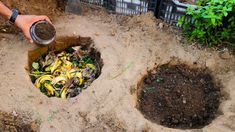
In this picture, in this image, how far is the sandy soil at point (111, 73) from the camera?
351 cm

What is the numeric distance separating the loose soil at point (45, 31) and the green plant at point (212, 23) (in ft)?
4.50

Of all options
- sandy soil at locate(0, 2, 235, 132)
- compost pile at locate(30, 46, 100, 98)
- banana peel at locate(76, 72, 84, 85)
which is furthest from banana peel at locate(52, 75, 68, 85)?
sandy soil at locate(0, 2, 235, 132)

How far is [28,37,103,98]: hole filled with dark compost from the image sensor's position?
3893 millimetres

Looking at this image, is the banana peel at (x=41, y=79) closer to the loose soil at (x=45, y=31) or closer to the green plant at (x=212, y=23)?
the loose soil at (x=45, y=31)

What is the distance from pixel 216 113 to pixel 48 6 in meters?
2.20

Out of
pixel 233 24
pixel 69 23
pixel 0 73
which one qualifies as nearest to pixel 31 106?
pixel 0 73

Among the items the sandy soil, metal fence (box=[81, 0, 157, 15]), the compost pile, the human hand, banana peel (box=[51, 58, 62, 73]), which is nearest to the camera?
the sandy soil

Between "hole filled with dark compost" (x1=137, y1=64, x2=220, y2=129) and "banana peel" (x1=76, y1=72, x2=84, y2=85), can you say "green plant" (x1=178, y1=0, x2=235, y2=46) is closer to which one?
"hole filled with dark compost" (x1=137, y1=64, x2=220, y2=129)

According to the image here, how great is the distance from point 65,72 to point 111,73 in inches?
20.3

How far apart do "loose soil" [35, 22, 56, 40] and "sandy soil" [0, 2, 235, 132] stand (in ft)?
0.78

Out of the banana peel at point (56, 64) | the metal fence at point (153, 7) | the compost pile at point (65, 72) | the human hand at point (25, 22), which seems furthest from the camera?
the metal fence at point (153, 7)

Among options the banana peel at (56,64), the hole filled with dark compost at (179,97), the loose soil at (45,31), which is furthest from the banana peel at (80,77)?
the hole filled with dark compost at (179,97)

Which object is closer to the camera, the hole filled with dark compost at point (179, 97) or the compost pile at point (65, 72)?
the hole filled with dark compost at point (179, 97)

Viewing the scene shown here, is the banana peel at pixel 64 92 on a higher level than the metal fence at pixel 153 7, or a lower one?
lower
